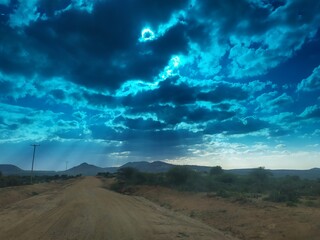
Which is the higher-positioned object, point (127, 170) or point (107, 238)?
point (127, 170)

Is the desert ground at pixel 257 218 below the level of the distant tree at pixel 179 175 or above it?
below

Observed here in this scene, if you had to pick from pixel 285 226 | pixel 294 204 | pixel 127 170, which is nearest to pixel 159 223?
pixel 285 226

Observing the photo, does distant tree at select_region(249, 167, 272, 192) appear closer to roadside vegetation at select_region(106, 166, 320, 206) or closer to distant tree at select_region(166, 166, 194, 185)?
roadside vegetation at select_region(106, 166, 320, 206)

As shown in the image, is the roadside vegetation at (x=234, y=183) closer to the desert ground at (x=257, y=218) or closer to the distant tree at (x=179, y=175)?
the distant tree at (x=179, y=175)

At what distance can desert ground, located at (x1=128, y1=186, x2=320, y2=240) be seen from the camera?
1570 centimetres

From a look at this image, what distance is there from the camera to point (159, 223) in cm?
1858

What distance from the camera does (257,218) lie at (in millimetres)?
19500

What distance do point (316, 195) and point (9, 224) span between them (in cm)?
2366

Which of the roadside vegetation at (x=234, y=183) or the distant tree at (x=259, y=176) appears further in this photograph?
the distant tree at (x=259, y=176)

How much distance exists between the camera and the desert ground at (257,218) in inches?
618

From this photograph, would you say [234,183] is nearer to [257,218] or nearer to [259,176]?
[259,176]

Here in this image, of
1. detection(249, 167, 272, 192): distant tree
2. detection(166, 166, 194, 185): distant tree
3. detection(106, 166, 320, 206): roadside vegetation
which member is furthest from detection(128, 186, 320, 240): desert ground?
detection(166, 166, 194, 185): distant tree

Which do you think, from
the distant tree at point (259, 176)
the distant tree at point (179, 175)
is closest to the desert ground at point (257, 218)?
the distant tree at point (259, 176)

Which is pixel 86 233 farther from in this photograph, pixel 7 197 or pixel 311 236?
pixel 7 197
